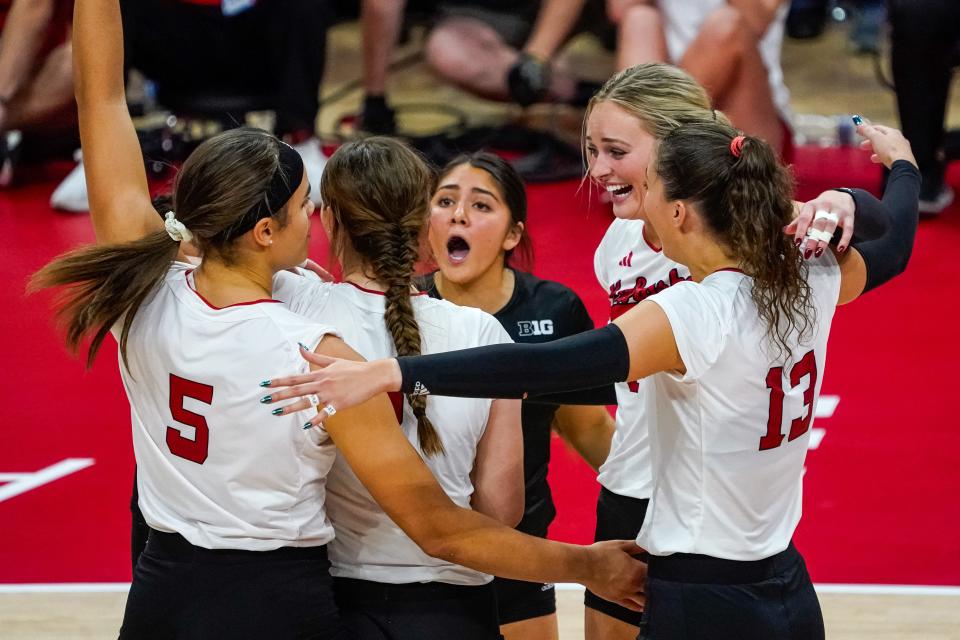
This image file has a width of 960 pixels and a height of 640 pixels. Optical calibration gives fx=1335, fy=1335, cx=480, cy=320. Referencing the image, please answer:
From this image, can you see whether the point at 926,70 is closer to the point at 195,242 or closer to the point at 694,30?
the point at 694,30

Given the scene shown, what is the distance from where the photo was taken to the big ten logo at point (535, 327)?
10.3 feet

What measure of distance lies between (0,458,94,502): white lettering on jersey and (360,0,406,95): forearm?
3.51 metres

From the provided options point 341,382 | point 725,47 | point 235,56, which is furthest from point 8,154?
point 341,382

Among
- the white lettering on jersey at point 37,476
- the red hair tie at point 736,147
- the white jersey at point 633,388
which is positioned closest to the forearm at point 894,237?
the red hair tie at point 736,147

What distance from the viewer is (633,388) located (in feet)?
9.37

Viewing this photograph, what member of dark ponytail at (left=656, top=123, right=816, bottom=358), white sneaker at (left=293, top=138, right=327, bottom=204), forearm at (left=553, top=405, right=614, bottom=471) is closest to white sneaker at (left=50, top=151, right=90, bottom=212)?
white sneaker at (left=293, top=138, right=327, bottom=204)

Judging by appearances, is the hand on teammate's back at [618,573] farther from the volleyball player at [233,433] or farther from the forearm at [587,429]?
the forearm at [587,429]

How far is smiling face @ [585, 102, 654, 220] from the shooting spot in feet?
9.23

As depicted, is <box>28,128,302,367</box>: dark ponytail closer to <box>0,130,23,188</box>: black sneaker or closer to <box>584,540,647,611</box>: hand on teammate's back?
<box>584,540,647,611</box>: hand on teammate's back

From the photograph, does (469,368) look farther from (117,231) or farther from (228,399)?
(117,231)

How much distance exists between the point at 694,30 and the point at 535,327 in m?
4.04

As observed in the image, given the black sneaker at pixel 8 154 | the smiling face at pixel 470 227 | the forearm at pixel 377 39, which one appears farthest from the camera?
the forearm at pixel 377 39

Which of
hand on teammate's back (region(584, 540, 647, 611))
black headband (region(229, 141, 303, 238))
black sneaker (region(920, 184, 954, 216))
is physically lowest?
black sneaker (region(920, 184, 954, 216))

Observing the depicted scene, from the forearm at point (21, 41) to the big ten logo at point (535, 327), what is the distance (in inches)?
186
